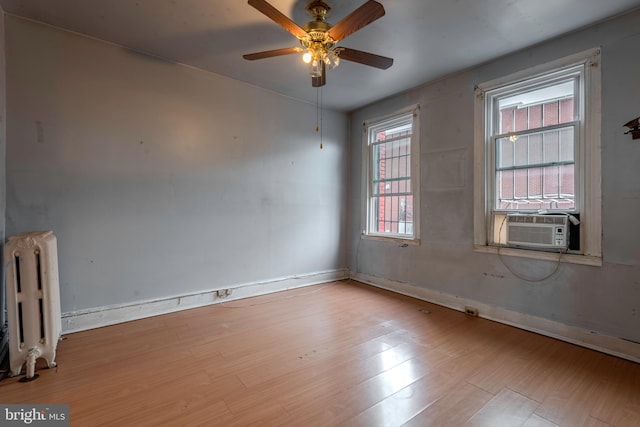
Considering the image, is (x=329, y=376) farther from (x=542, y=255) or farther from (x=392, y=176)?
(x=392, y=176)

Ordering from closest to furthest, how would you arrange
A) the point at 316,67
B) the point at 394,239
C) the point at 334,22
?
the point at 316,67 → the point at 334,22 → the point at 394,239

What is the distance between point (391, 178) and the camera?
4.41 m

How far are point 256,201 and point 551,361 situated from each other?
11.5ft

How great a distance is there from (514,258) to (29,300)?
4.25 m

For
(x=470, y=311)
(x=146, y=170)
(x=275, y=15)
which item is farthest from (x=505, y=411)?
(x=146, y=170)

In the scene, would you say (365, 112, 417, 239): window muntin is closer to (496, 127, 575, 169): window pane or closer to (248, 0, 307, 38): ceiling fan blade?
(496, 127, 575, 169): window pane

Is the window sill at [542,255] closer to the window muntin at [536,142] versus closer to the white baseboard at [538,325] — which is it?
the window muntin at [536,142]

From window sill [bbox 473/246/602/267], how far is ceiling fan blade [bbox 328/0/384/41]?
8.64ft

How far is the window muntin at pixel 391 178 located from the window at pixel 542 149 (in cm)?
98

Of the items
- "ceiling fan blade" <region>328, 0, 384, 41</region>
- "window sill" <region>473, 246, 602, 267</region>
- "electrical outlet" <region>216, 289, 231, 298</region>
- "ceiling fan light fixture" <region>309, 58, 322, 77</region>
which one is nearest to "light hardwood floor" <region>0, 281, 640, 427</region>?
"electrical outlet" <region>216, 289, 231, 298</region>

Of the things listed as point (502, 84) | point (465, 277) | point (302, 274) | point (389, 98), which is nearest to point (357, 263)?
point (302, 274)

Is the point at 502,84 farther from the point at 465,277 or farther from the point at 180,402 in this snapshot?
the point at 180,402

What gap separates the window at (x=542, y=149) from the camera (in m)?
2.51

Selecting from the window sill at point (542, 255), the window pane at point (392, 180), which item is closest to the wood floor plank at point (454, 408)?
the window sill at point (542, 255)
